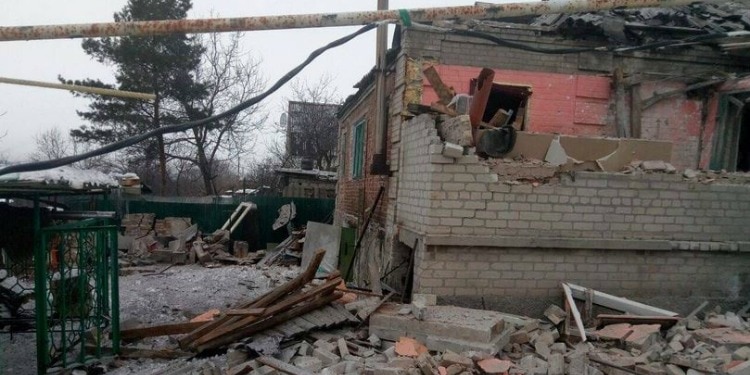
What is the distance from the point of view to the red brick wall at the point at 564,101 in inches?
311

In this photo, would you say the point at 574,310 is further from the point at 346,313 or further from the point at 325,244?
the point at 325,244

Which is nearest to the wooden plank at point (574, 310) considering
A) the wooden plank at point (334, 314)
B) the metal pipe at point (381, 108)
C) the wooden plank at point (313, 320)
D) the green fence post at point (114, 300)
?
the wooden plank at point (334, 314)

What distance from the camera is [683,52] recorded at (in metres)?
8.12

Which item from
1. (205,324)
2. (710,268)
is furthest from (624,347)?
(205,324)

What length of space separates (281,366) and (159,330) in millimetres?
2241

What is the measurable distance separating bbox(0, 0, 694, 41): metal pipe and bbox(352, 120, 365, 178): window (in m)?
8.17

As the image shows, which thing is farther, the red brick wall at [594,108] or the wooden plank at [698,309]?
the red brick wall at [594,108]

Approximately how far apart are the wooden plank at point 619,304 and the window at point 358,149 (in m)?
5.95

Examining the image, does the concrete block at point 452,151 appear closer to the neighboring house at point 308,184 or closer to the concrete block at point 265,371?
the concrete block at point 265,371

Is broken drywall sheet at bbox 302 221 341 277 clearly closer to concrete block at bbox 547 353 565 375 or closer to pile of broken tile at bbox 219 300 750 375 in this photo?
pile of broken tile at bbox 219 300 750 375

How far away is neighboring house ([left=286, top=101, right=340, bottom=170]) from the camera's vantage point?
91.2ft

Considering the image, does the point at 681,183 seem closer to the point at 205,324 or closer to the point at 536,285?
the point at 536,285

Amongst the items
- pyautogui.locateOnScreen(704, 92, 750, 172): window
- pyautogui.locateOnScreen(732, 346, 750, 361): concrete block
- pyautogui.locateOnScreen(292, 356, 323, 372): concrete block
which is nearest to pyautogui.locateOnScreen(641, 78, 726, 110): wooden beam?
pyautogui.locateOnScreen(704, 92, 750, 172): window

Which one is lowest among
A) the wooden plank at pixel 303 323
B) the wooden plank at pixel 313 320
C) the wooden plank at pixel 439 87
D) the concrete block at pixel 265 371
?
the concrete block at pixel 265 371
